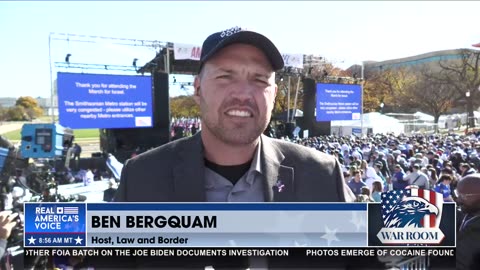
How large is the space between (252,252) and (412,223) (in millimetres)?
633

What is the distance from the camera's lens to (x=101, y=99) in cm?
691

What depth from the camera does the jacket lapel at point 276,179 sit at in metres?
1.38

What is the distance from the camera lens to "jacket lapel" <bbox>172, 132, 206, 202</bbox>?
1372 mm

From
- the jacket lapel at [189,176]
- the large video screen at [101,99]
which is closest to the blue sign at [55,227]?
the jacket lapel at [189,176]

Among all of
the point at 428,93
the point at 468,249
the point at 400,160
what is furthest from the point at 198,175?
the point at 400,160

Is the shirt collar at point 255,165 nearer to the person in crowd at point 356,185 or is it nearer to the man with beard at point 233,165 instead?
the man with beard at point 233,165

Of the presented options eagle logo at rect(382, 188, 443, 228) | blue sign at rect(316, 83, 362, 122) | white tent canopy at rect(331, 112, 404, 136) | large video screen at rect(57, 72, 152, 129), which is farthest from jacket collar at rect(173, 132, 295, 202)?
large video screen at rect(57, 72, 152, 129)

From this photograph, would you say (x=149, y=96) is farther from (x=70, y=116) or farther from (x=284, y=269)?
(x=284, y=269)

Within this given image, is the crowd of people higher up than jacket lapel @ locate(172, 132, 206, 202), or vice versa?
jacket lapel @ locate(172, 132, 206, 202)

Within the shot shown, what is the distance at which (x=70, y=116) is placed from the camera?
6730 millimetres

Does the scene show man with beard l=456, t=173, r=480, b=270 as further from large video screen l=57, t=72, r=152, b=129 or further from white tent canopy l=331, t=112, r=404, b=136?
large video screen l=57, t=72, r=152, b=129

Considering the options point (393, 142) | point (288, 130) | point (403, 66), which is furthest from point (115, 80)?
point (393, 142)

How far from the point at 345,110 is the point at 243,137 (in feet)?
6.94

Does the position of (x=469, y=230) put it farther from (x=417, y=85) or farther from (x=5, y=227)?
(x=5, y=227)
